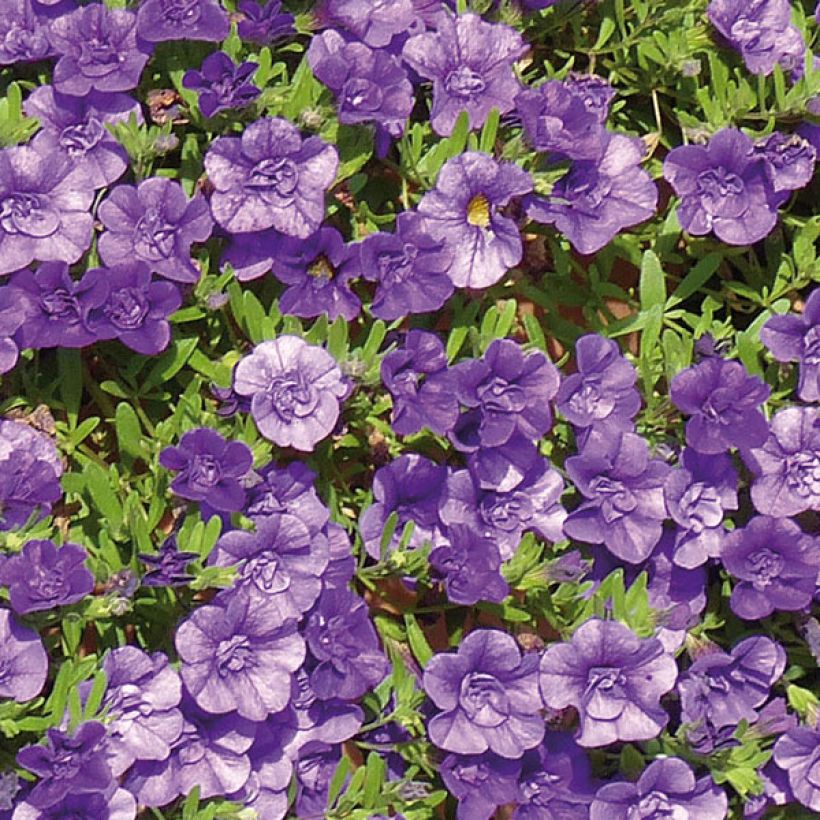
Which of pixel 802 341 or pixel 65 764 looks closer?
pixel 65 764

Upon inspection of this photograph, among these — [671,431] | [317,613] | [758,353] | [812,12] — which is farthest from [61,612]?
[812,12]

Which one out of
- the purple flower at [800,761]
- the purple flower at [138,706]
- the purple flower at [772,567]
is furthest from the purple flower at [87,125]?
→ the purple flower at [800,761]

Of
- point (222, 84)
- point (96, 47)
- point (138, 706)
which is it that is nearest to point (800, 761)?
point (138, 706)

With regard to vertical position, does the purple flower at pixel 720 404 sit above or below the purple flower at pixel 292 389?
below

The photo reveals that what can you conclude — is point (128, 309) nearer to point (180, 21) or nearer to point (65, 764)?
point (180, 21)

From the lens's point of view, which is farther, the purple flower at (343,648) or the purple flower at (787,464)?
the purple flower at (787,464)

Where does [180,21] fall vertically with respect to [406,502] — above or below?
above

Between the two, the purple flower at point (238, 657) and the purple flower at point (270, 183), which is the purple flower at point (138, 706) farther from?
the purple flower at point (270, 183)
